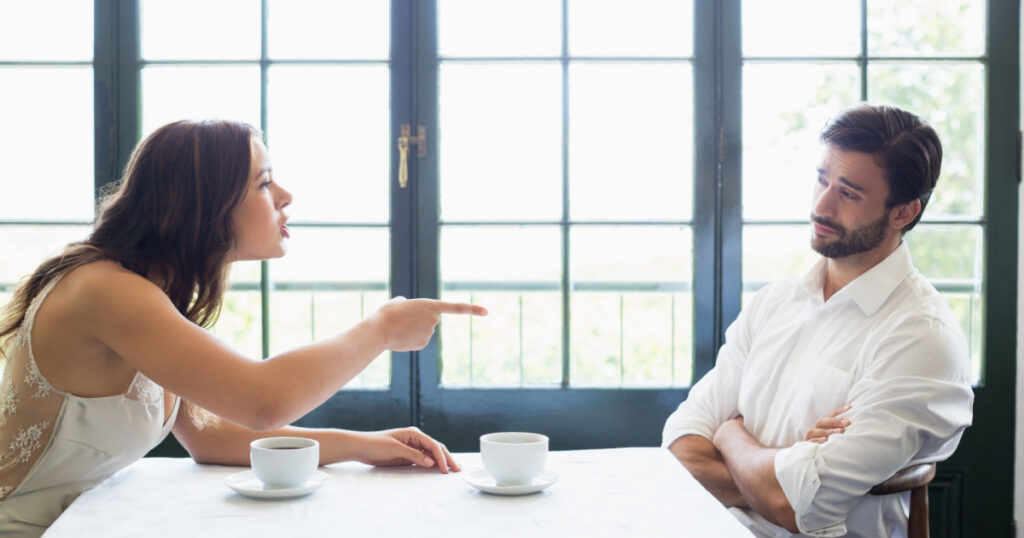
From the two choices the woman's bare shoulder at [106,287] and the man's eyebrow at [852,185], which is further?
the man's eyebrow at [852,185]

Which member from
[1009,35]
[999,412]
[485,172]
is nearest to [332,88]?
[485,172]

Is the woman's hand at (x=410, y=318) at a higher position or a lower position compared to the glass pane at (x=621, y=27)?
lower

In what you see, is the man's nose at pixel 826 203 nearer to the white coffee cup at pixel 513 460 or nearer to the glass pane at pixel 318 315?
the white coffee cup at pixel 513 460

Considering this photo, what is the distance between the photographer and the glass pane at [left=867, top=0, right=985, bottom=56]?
249cm

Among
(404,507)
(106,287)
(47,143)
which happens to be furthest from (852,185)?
(47,143)

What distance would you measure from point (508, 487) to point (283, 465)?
328mm

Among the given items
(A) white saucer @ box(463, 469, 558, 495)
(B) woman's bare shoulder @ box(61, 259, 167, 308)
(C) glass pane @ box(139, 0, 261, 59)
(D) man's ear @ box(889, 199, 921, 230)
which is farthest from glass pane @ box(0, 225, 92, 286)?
(D) man's ear @ box(889, 199, 921, 230)

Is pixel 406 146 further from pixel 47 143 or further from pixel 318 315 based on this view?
pixel 47 143

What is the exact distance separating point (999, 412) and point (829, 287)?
2.87 ft

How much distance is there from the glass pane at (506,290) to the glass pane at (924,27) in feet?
3.50

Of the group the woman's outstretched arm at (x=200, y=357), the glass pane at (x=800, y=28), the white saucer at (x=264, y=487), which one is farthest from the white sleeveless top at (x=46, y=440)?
the glass pane at (x=800, y=28)

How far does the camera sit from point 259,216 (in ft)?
5.27

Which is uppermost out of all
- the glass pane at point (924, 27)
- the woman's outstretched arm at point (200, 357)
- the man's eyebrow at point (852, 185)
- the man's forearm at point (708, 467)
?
the glass pane at point (924, 27)

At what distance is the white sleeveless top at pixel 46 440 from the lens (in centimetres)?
138
